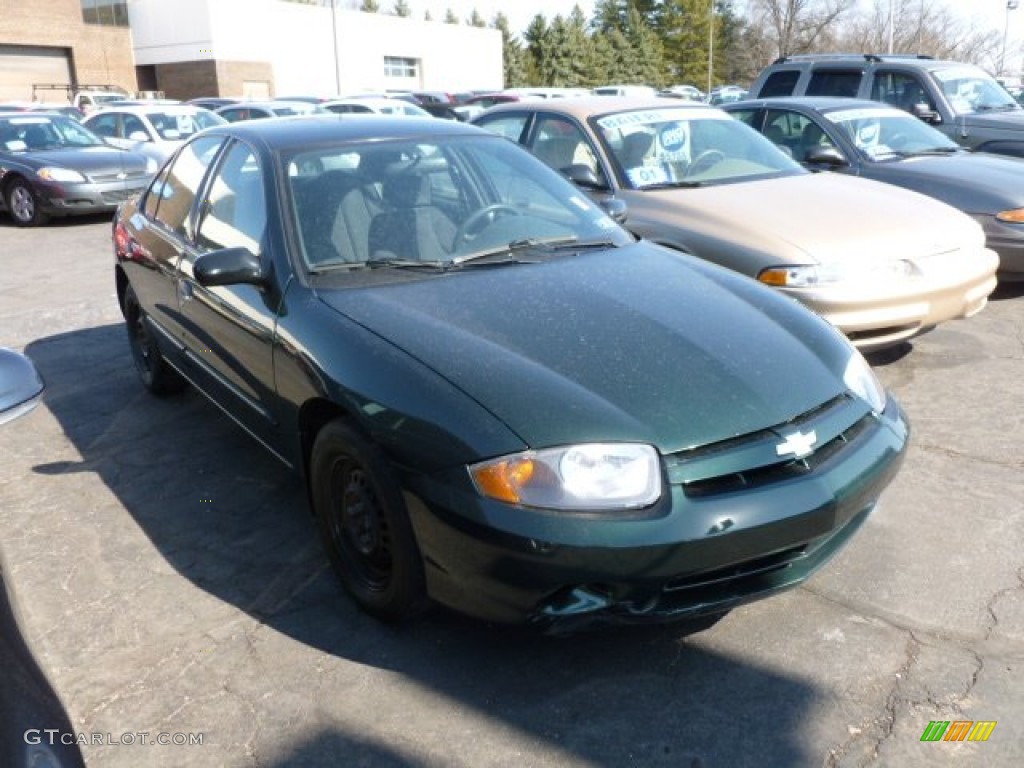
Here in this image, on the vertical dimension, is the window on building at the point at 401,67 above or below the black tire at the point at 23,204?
above

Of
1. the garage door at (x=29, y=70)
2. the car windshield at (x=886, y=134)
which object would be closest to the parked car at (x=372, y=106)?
Answer: the car windshield at (x=886, y=134)

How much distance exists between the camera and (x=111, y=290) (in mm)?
8211

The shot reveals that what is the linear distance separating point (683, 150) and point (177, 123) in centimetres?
1112

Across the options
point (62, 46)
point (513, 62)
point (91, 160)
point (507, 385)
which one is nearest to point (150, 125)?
point (91, 160)

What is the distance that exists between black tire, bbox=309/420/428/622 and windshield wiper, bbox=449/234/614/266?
95 cm

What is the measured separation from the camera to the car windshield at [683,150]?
235 inches

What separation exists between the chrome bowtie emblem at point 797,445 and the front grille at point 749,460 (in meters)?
0.01

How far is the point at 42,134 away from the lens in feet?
42.1

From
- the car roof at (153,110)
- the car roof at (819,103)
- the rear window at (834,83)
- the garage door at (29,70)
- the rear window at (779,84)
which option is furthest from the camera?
the garage door at (29,70)

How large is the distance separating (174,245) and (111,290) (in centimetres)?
434

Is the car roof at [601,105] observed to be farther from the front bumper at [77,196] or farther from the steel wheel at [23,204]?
the steel wheel at [23,204]

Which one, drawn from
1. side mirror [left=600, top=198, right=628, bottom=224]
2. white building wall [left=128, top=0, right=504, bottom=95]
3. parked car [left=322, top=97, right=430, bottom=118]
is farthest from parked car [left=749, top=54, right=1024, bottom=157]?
white building wall [left=128, top=0, right=504, bottom=95]

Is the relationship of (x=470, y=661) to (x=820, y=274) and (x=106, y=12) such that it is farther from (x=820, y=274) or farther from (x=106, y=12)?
(x=106, y=12)

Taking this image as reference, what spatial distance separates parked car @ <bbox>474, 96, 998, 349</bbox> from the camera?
4.83 meters
